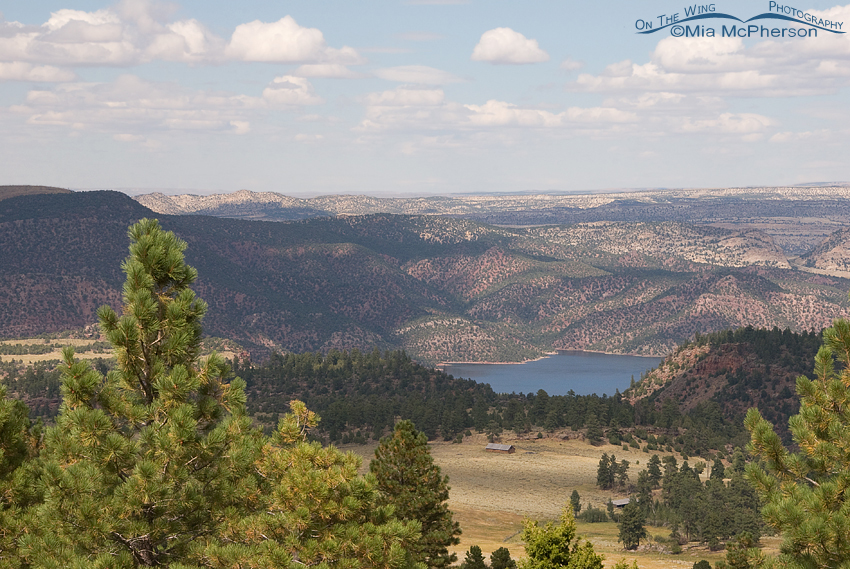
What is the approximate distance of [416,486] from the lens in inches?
2090

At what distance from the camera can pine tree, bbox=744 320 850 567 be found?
27500 millimetres

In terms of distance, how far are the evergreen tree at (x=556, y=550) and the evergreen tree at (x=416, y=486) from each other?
687 inches

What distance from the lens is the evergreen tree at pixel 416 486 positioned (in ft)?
172

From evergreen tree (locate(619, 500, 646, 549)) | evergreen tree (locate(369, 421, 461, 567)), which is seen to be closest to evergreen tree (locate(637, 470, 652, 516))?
evergreen tree (locate(619, 500, 646, 549))

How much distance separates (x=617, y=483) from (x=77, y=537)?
125 metres

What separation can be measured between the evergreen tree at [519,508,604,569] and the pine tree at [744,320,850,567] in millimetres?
7060

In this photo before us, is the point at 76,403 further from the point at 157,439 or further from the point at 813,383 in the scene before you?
the point at 813,383

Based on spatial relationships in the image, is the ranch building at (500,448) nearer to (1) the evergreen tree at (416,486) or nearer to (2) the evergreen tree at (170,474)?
(1) the evergreen tree at (416,486)

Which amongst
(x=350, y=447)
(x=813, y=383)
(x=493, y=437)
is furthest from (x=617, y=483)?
(x=813, y=383)

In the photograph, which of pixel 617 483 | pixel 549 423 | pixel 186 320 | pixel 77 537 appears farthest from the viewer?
pixel 549 423

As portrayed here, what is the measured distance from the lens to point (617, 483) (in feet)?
463

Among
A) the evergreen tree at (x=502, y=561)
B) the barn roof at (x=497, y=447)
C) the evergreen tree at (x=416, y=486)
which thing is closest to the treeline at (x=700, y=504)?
the barn roof at (x=497, y=447)

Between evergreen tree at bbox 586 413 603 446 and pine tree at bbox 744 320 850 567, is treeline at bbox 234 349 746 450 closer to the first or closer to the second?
evergreen tree at bbox 586 413 603 446

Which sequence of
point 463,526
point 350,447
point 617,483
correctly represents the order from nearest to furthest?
point 463,526
point 617,483
point 350,447
